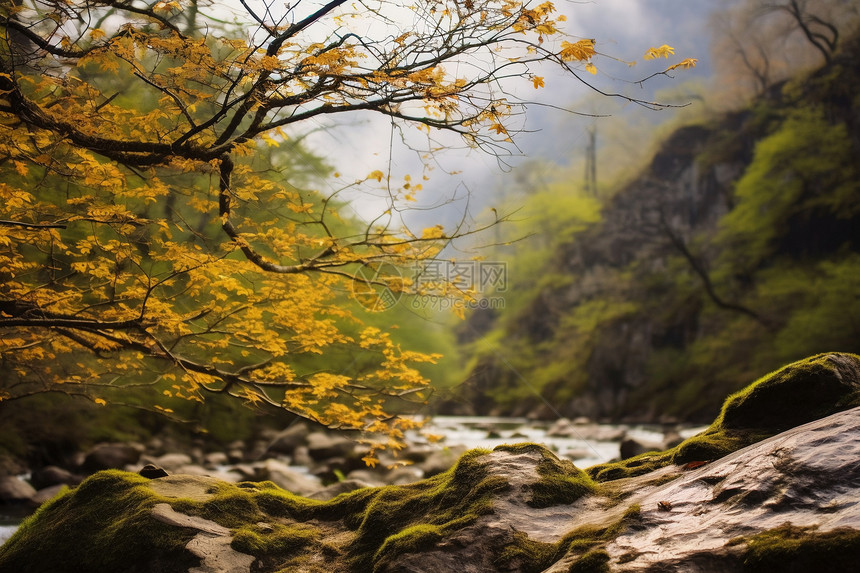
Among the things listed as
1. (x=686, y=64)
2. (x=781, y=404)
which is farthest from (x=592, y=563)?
(x=686, y=64)

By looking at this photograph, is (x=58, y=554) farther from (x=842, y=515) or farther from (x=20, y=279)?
(x=842, y=515)

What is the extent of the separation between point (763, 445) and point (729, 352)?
1850 cm

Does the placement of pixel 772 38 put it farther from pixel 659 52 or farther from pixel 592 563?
pixel 592 563

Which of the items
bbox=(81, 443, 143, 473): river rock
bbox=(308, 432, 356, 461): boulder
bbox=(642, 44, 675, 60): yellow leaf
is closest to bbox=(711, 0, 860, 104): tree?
bbox=(308, 432, 356, 461): boulder

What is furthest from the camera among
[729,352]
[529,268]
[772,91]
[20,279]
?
[529,268]

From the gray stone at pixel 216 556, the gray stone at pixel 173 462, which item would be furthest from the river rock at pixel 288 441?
Answer: the gray stone at pixel 216 556

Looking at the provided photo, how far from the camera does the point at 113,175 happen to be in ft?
13.0

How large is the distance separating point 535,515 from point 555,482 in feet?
0.99

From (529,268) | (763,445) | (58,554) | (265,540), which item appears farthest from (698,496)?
(529,268)

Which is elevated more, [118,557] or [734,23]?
[734,23]

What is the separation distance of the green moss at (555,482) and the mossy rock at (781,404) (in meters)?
0.44

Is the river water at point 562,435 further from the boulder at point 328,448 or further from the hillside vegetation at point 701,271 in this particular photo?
the boulder at point 328,448

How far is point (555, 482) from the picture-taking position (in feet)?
10.9

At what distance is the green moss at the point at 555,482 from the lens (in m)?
3.23
